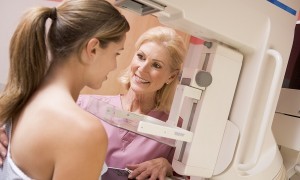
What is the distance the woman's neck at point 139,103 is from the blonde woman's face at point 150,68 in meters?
0.07

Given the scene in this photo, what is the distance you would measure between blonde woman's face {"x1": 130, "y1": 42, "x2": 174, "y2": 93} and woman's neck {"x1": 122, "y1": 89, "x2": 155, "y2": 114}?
0.07 meters

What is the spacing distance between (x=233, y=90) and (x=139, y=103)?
76 cm

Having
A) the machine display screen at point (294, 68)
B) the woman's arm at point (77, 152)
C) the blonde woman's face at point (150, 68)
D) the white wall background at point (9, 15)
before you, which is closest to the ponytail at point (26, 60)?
the woman's arm at point (77, 152)

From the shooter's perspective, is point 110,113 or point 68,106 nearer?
point 68,106

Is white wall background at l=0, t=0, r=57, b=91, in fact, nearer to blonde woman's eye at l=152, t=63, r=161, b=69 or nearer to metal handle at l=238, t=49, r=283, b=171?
blonde woman's eye at l=152, t=63, r=161, b=69

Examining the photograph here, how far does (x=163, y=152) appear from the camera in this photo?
5.49 feet

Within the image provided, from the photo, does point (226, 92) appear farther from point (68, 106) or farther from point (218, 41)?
point (68, 106)

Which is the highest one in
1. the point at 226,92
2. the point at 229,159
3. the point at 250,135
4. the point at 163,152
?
the point at 226,92

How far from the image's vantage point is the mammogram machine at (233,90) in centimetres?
107

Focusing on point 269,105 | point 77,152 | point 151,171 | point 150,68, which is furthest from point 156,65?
point 77,152

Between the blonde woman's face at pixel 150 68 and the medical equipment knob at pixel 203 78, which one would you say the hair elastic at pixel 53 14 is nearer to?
the medical equipment knob at pixel 203 78

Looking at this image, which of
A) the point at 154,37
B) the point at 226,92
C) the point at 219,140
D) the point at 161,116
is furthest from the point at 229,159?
the point at 154,37

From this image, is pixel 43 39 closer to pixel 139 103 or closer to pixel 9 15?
pixel 139 103

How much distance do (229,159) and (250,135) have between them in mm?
127
